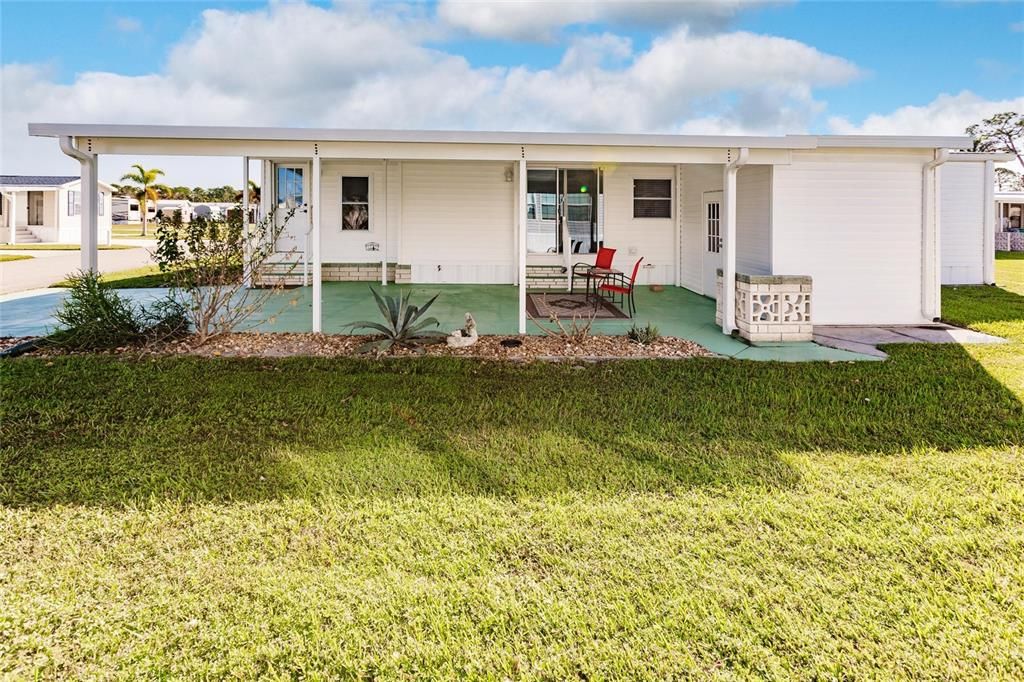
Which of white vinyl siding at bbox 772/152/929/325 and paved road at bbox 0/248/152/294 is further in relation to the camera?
paved road at bbox 0/248/152/294

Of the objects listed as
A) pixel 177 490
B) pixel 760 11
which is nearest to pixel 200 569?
pixel 177 490

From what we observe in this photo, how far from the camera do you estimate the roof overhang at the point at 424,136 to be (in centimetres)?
705

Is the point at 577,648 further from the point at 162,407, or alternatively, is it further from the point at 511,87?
the point at 511,87

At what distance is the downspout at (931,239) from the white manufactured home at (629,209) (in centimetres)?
2

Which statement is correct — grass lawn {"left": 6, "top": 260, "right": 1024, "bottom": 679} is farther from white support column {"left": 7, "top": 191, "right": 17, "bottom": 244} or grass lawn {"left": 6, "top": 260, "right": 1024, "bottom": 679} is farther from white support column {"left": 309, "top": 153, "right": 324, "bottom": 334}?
white support column {"left": 7, "top": 191, "right": 17, "bottom": 244}

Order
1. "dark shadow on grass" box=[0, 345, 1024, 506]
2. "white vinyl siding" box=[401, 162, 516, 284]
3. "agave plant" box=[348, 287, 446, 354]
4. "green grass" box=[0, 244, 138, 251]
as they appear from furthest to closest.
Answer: "green grass" box=[0, 244, 138, 251] → "white vinyl siding" box=[401, 162, 516, 284] → "agave plant" box=[348, 287, 446, 354] → "dark shadow on grass" box=[0, 345, 1024, 506]

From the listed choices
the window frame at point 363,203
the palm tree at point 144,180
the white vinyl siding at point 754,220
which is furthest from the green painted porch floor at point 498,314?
the palm tree at point 144,180

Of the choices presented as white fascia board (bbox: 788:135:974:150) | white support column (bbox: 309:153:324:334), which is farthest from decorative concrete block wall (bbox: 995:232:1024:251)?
white support column (bbox: 309:153:324:334)

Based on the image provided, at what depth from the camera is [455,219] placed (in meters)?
13.2

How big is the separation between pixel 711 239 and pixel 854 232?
2.93 m

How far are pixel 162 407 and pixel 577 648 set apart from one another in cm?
400

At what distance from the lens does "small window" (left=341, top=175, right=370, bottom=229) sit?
13492 mm

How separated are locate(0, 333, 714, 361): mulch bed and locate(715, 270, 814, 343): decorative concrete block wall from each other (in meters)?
0.94

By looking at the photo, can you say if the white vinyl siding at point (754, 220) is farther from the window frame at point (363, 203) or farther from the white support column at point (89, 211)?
the white support column at point (89, 211)
